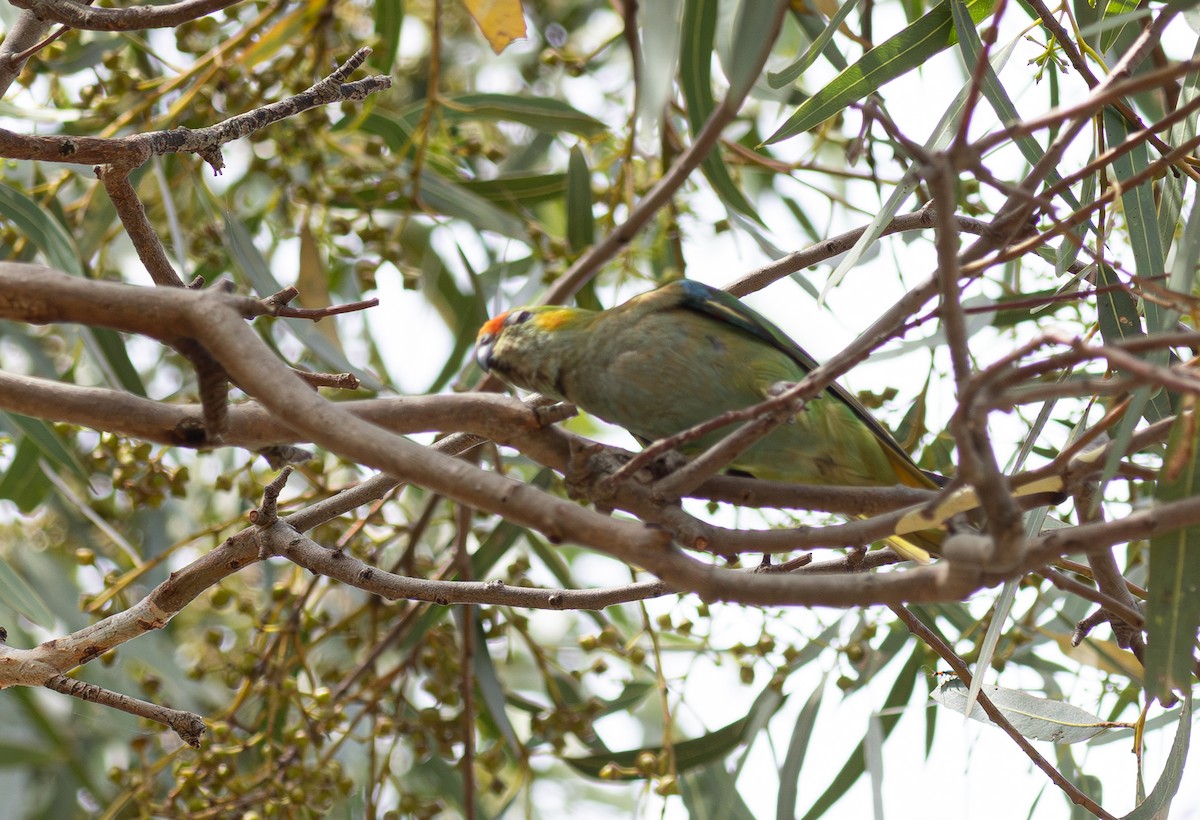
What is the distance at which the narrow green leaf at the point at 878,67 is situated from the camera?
237 centimetres

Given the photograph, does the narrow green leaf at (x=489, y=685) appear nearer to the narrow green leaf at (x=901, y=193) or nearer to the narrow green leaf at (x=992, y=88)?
the narrow green leaf at (x=901, y=193)

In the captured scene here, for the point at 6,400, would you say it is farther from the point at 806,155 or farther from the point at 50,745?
the point at 50,745

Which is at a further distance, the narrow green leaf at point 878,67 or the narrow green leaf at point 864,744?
the narrow green leaf at point 864,744

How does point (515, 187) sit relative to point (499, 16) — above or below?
above

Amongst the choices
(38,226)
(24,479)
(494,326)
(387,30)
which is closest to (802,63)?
(494,326)

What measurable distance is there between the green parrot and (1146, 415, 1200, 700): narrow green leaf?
79 centimetres

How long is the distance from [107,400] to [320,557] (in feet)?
2.47

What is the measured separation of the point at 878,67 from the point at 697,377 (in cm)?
79

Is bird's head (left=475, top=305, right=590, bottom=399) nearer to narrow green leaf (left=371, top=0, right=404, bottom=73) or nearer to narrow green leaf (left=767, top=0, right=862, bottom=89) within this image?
narrow green leaf (left=767, top=0, right=862, bottom=89)

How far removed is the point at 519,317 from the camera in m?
2.95

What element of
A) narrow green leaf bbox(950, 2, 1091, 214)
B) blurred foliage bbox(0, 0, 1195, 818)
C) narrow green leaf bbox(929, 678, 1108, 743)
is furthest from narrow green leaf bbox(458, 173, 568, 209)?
narrow green leaf bbox(929, 678, 1108, 743)

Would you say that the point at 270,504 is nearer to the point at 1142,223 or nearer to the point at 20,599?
the point at 20,599

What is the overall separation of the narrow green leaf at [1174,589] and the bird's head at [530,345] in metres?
1.55

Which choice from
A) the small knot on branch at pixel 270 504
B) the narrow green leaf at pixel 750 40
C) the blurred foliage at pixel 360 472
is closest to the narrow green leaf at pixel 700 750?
the blurred foliage at pixel 360 472
